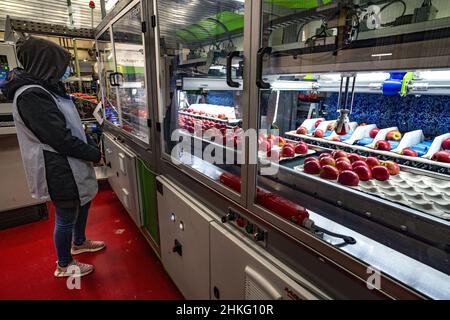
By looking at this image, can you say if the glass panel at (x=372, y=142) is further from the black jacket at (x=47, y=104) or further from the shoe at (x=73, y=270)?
the shoe at (x=73, y=270)

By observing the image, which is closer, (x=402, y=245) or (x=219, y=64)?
(x=402, y=245)

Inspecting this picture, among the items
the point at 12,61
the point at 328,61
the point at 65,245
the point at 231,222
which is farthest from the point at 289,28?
the point at 12,61

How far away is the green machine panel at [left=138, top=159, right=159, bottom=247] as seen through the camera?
6.67 feet

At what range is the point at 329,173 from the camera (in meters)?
1.21

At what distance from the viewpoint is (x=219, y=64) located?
162cm

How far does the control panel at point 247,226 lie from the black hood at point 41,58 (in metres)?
1.48

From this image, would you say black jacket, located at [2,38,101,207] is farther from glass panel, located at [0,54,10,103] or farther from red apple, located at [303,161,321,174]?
red apple, located at [303,161,321,174]

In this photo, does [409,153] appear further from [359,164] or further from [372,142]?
[359,164]

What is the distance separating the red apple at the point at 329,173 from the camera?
120cm

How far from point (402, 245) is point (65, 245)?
2259 millimetres

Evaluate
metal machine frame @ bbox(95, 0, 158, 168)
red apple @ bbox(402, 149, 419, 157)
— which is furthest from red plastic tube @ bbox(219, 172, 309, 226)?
metal machine frame @ bbox(95, 0, 158, 168)
